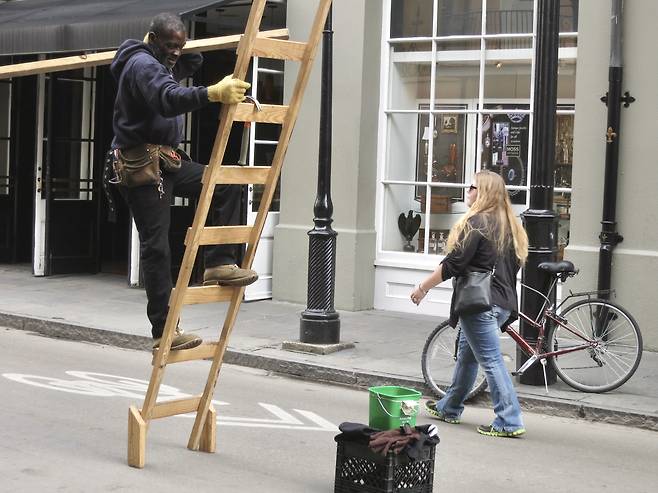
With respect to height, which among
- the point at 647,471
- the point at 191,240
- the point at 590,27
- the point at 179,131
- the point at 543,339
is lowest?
the point at 647,471

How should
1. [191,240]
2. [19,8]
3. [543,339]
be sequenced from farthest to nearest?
[19,8] → [543,339] → [191,240]

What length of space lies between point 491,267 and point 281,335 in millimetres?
4029

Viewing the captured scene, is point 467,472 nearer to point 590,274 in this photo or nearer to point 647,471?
point 647,471

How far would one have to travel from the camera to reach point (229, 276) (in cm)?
629

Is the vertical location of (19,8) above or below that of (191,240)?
above

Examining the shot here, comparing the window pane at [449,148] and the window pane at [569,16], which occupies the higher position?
the window pane at [569,16]

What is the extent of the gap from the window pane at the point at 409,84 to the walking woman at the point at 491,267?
5.30 metres

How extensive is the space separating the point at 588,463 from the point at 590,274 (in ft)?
13.7

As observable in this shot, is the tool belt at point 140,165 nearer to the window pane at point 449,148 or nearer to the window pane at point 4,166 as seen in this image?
the window pane at point 449,148

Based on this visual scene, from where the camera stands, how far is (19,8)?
51.0 feet

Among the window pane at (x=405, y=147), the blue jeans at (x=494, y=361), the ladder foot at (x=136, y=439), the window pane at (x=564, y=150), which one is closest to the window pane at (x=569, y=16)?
the window pane at (x=564, y=150)

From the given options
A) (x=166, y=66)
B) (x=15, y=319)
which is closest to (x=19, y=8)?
(x=15, y=319)

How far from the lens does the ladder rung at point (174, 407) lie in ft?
20.7

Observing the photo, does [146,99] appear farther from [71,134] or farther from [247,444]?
[71,134]
